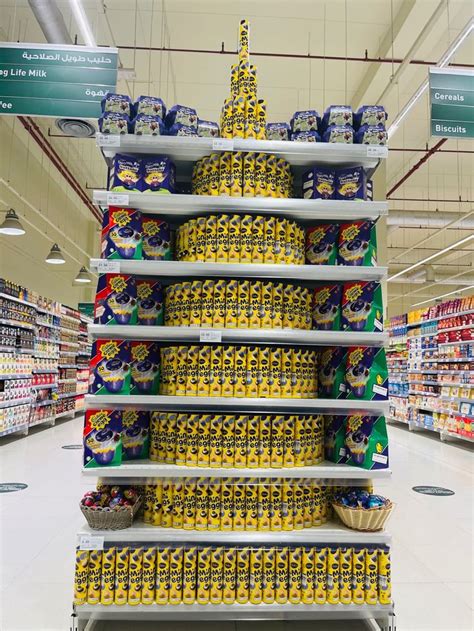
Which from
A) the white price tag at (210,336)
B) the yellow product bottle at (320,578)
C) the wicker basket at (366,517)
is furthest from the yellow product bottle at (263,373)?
the yellow product bottle at (320,578)

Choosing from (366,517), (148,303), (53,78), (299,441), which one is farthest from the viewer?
(53,78)

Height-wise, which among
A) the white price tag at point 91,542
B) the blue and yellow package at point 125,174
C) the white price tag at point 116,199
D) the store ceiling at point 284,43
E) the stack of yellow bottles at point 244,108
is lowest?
the white price tag at point 91,542

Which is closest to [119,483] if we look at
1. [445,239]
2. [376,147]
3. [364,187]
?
[364,187]

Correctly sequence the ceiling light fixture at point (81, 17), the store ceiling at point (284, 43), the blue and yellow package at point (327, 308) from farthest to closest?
1. the store ceiling at point (284, 43)
2. the ceiling light fixture at point (81, 17)
3. the blue and yellow package at point (327, 308)

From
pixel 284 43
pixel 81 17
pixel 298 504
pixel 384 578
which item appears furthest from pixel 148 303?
pixel 284 43

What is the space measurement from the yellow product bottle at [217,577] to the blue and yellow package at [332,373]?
3.15 ft

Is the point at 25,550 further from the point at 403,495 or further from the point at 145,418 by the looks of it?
the point at 403,495

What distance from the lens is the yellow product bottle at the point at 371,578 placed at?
2184 mm

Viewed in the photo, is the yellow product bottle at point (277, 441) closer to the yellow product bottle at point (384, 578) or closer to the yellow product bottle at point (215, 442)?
the yellow product bottle at point (215, 442)

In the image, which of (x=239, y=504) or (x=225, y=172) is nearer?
(x=239, y=504)

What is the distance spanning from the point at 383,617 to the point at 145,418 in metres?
1.47

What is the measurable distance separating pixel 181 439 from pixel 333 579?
93 cm

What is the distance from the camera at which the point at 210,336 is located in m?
2.25

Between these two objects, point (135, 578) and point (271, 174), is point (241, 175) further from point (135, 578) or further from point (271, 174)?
point (135, 578)
